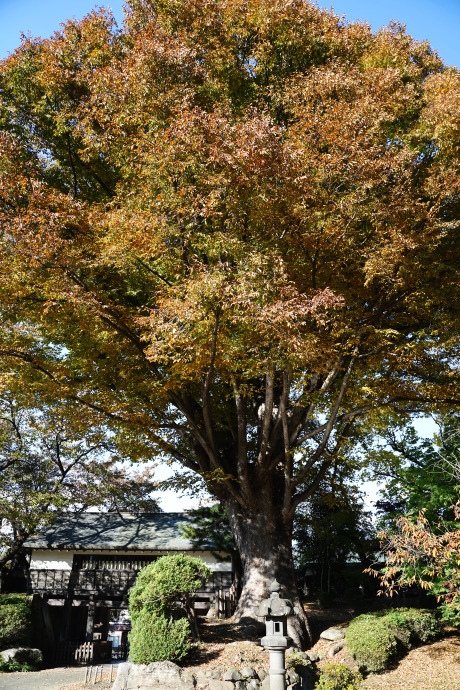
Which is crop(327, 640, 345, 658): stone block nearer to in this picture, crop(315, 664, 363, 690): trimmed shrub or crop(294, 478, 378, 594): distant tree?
crop(315, 664, 363, 690): trimmed shrub

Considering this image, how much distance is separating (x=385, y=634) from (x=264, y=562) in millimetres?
2966

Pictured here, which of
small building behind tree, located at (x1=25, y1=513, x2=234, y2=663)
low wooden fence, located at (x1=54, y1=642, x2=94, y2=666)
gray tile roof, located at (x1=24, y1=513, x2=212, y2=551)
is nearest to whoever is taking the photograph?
low wooden fence, located at (x1=54, y1=642, x2=94, y2=666)

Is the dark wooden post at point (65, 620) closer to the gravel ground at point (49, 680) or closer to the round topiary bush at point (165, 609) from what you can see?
the gravel ground at point (49, 680)

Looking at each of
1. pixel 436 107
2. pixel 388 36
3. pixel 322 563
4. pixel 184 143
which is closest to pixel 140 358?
pixel 184 143

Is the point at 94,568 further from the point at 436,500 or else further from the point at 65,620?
the point at 436,500

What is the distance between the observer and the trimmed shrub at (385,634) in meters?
9.92

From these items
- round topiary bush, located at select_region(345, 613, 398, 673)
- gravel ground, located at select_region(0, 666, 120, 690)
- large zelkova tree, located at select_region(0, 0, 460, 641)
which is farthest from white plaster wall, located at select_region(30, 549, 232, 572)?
round topiary bush, located at select_region(345, 613, 398, 673)

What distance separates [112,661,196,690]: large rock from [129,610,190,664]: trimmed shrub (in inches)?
7.6

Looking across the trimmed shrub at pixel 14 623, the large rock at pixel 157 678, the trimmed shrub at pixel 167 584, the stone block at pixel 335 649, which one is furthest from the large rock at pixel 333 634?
the trimmed shrub at pixel 14 623

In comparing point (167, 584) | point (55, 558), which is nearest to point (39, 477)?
point (55, 558)

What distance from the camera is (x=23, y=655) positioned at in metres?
14.9

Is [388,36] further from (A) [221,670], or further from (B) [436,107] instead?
(A) [221,670]

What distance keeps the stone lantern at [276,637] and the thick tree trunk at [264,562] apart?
2683 millimetres

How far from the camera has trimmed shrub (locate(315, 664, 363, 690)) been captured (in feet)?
28.2
